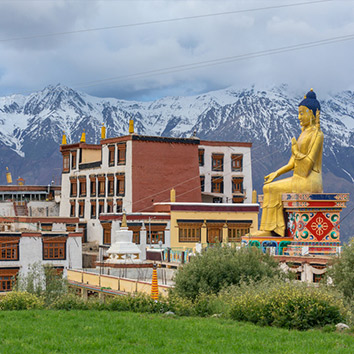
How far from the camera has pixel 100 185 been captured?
6525cm

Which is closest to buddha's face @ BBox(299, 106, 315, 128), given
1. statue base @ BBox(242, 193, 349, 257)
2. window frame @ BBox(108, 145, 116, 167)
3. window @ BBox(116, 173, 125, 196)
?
statue base @ BBox(242, 193, 349, 257)

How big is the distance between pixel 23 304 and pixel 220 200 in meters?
42.1

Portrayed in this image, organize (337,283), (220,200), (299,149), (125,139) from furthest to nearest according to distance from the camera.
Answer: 1. (220,200)
2. (125,139)
3. (299,149)
4. (337,283)

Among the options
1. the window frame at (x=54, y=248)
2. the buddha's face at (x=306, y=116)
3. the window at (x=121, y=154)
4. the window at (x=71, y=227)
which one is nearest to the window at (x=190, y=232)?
the window at (x=121, y=154)

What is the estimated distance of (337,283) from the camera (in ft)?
95.2

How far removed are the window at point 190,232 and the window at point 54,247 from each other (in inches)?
372

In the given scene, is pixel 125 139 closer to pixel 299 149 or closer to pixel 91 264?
pixel 91 264

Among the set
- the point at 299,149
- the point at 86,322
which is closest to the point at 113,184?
the point at 299,149

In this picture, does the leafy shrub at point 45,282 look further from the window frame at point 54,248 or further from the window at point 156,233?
the window at point 156,233

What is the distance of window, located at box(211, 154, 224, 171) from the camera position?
6775 centimetres

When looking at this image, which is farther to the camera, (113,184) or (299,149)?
(113,184)

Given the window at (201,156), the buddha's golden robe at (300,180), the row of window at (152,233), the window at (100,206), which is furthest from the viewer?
the window at (201,156)

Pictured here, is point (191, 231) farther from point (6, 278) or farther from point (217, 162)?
point (6, 278)

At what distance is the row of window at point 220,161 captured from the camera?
67.1 meters
